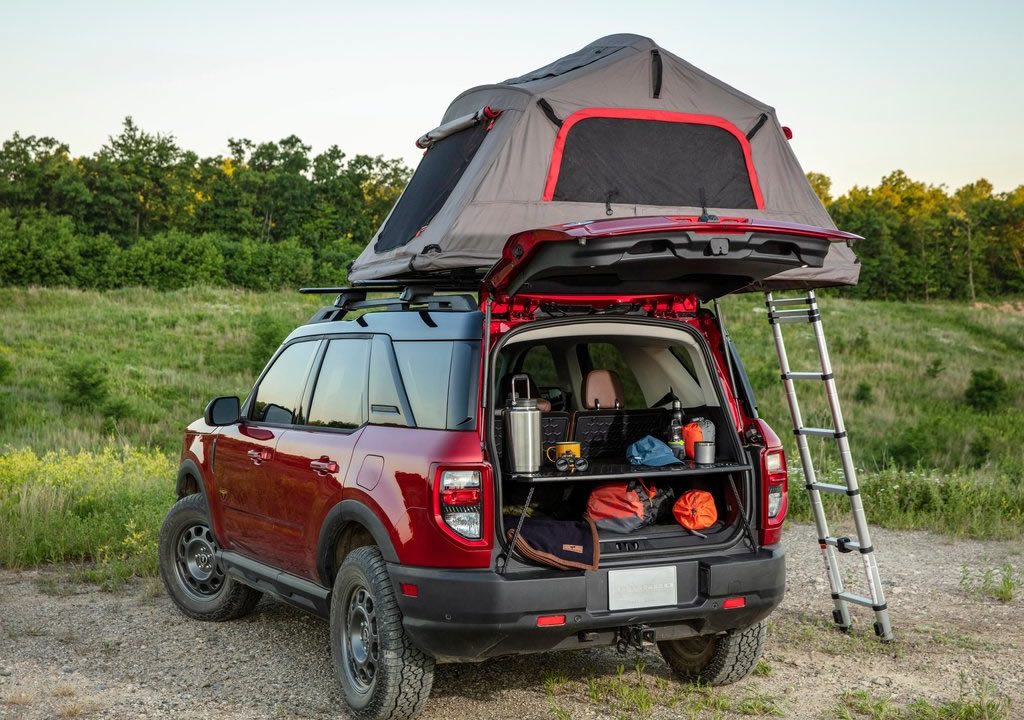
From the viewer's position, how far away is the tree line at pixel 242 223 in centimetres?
6116

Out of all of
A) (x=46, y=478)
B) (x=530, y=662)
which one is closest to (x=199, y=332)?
(x=46, y=478)

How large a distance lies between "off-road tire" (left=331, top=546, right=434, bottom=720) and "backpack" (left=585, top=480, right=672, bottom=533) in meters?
0.99

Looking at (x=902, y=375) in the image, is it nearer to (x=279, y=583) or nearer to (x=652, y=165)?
(x=652, y=165)

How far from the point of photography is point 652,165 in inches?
309

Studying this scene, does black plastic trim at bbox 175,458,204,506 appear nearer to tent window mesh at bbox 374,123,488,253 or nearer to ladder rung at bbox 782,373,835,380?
tent window mesh at bbox 374,123,488,253

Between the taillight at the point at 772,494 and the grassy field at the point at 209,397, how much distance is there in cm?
540

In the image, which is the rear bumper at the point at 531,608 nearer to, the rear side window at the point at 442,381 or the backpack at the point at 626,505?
the backpack at the point at 626,505

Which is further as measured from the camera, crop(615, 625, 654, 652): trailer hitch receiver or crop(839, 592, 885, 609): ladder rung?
crop(839, 592, 885, 609): ladder rung

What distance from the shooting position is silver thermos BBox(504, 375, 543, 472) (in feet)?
15.9

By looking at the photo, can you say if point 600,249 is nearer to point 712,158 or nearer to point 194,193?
point 712,158

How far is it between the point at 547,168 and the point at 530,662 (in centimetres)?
333

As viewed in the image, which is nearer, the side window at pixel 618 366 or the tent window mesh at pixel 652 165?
the side window at pixel 618 366

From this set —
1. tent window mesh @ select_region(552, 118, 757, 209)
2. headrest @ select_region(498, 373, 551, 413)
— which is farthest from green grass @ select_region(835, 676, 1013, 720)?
tent window mesh @ select_region(552, 118, 757, 209)

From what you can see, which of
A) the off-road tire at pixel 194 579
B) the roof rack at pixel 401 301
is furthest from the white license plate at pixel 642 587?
the off-road tire at pixel 194 579
